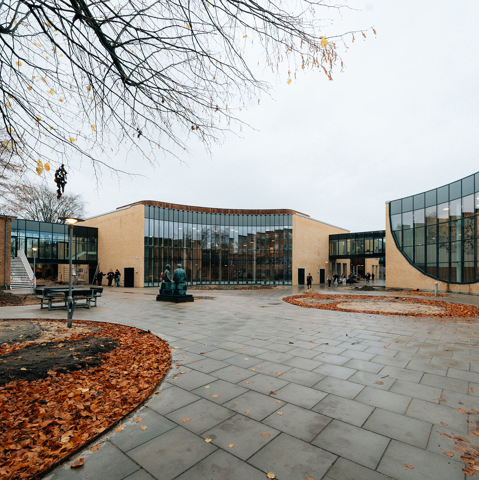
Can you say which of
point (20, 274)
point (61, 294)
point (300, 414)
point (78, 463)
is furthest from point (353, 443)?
point (20, 274)

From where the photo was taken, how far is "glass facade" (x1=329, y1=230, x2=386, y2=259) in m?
40.3

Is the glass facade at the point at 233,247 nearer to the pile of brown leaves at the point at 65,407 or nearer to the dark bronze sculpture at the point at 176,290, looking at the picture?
the dark bronze sculpture at the point at 176,290

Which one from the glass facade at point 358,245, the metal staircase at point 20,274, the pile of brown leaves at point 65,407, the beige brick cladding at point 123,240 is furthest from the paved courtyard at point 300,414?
the glass facade at point 358,245

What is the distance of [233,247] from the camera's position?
38.0 m

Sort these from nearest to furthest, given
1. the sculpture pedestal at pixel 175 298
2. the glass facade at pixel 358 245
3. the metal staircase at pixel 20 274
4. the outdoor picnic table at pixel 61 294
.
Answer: the outdoor picnic table at pixel 61 294 < the sculpture pedestal at pixel 175 298 < the metal staircase at pixel 20 274 < the glass facade at pixel 358 245

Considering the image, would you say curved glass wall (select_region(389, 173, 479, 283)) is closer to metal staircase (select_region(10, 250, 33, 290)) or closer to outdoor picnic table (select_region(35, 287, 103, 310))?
outdoor picnic table (select_region(35, 287, 103, 310))

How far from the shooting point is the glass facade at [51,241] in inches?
1234

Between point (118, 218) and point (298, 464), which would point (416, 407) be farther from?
point (118, 218)

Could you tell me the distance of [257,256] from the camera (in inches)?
1506

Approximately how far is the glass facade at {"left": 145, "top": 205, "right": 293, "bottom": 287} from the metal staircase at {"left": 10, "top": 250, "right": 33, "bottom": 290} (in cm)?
1480

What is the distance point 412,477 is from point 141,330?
731cm

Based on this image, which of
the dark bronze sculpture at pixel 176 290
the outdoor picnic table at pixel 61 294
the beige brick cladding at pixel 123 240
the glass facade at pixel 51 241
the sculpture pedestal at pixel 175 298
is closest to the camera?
the outdoor picnic table at pixel 61 294

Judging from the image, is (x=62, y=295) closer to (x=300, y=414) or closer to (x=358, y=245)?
(x=300, y=414)

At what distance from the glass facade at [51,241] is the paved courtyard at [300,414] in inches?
1305
